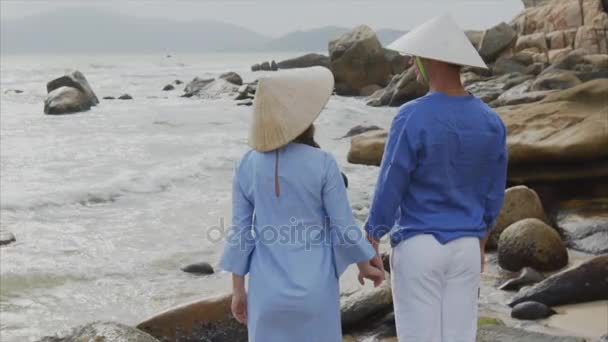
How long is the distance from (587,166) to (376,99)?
1911 cm

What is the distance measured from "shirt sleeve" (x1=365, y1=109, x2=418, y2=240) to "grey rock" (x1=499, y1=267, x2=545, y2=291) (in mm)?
3861

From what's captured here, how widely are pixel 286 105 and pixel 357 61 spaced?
30.0 meters

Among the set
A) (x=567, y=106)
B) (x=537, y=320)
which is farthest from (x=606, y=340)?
(x=567, y=106)

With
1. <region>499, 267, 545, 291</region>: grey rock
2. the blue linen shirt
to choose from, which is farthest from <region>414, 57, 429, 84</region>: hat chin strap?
<region>499, 267, 545, 291</region>: grey rock

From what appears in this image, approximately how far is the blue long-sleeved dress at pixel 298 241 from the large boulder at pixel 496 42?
99.2ft

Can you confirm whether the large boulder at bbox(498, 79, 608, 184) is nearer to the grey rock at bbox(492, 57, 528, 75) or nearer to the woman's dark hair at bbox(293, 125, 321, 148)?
the woman's dark hair at bbox(293, 125, 321, 148)

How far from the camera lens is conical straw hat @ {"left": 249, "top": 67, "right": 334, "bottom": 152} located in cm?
290

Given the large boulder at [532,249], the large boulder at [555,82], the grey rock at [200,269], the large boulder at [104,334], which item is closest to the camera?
the large boulder at [104,334]

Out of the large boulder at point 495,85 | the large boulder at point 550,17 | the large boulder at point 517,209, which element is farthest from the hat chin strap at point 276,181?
the large boulder at point 550,17

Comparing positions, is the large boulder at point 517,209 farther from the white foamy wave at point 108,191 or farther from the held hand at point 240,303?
the white foamy wave at point 108,191

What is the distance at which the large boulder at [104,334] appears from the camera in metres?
4.39

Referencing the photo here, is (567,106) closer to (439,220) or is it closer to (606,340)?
(606,340)

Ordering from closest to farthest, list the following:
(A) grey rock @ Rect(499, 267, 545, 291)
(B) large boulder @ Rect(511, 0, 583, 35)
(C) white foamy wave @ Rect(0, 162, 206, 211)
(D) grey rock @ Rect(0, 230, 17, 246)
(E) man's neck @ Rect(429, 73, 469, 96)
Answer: (E) man's neck @ Rect(429, 73, 469, 96) < (A) grey rock @ Rect(499, 267, 545, 291) < (D) grey rock @ Rect(0, 230, 17, 246) < (C) white foamy wave @ Rect(0, 162, 206, 211) < (B) large boulder @ Rect(511, 0, 583, 35)

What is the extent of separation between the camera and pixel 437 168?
2.95 meters
